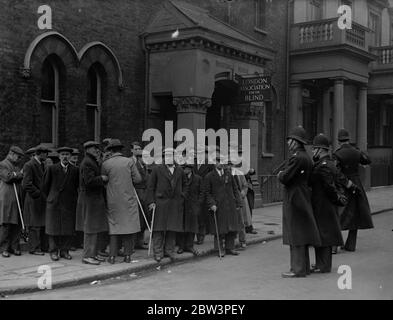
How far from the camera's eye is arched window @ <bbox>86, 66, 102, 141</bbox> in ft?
45.2

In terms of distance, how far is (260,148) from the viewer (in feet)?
66.8

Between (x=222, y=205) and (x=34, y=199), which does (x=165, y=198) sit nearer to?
(x=222, y=205)

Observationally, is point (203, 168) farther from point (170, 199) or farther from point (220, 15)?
point (220, 15)

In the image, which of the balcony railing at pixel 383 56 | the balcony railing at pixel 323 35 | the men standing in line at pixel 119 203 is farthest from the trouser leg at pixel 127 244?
the balcony railing at pixel 383 56

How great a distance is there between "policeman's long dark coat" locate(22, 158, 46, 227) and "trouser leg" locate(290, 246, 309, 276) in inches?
172

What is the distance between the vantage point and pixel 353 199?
431 inches

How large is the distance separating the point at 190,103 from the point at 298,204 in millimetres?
6612

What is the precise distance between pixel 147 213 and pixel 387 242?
514 centimetres

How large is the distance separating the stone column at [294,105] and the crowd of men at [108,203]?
11.7 metres

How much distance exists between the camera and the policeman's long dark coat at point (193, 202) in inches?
391

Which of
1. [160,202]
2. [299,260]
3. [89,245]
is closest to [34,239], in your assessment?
[89,245]

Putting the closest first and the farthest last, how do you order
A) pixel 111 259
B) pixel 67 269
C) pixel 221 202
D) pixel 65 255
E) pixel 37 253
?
pixel 67 269 → pixel 111 259 → pixel 65 255 → pixel 37 253 → pixel 221 202

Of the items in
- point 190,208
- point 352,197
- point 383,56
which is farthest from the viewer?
point 383,56
